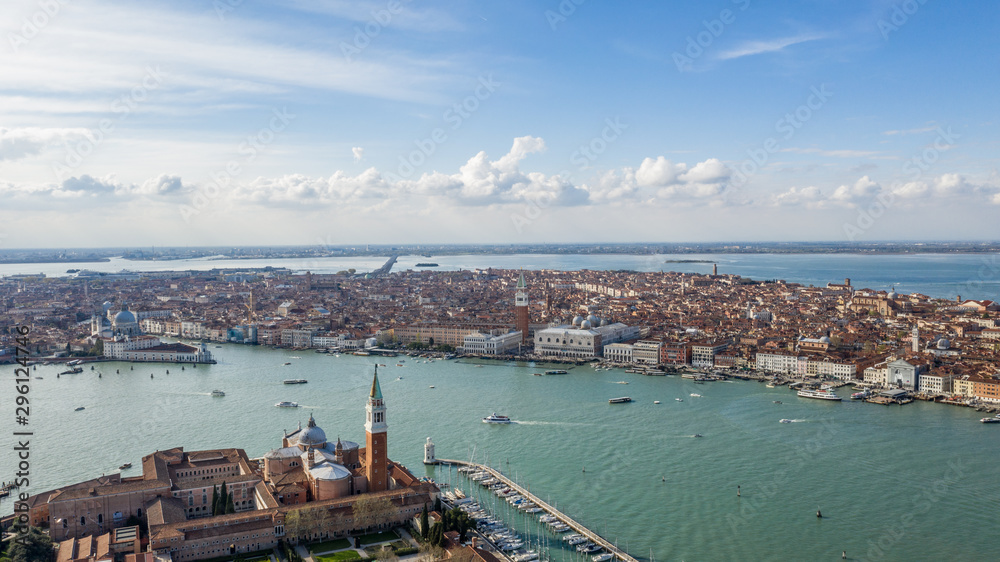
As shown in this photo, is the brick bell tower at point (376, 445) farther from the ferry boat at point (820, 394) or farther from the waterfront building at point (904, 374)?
the waterfront building at point (904, 374)

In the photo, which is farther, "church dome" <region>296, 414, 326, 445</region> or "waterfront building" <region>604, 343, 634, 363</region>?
"waterfront building" <region>604, 343, 634, 363</region>

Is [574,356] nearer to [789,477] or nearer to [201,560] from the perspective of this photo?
[789,477]

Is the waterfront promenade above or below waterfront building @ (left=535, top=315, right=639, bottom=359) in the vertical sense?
below

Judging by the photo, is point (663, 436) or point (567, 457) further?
point (663, 436)

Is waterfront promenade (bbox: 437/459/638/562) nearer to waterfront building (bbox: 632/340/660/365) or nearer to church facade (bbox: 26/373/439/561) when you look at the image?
church facade (bbox: 26/373/439/561)

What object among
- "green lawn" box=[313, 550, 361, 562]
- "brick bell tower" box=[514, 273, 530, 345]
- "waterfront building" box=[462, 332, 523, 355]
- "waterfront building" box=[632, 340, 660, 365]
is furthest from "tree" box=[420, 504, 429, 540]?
"brick bell tower" box=[514, 273, 530, 345]

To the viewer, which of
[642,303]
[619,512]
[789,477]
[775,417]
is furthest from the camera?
[642,303]

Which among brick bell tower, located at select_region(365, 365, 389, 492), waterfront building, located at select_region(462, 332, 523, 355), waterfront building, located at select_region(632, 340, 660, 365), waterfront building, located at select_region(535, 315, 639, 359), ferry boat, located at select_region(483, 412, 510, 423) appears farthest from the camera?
waterfront building, located at select_region(462, 332, 523, 355)

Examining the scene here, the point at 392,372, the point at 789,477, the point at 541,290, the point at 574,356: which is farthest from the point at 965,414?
the point at 541,290
